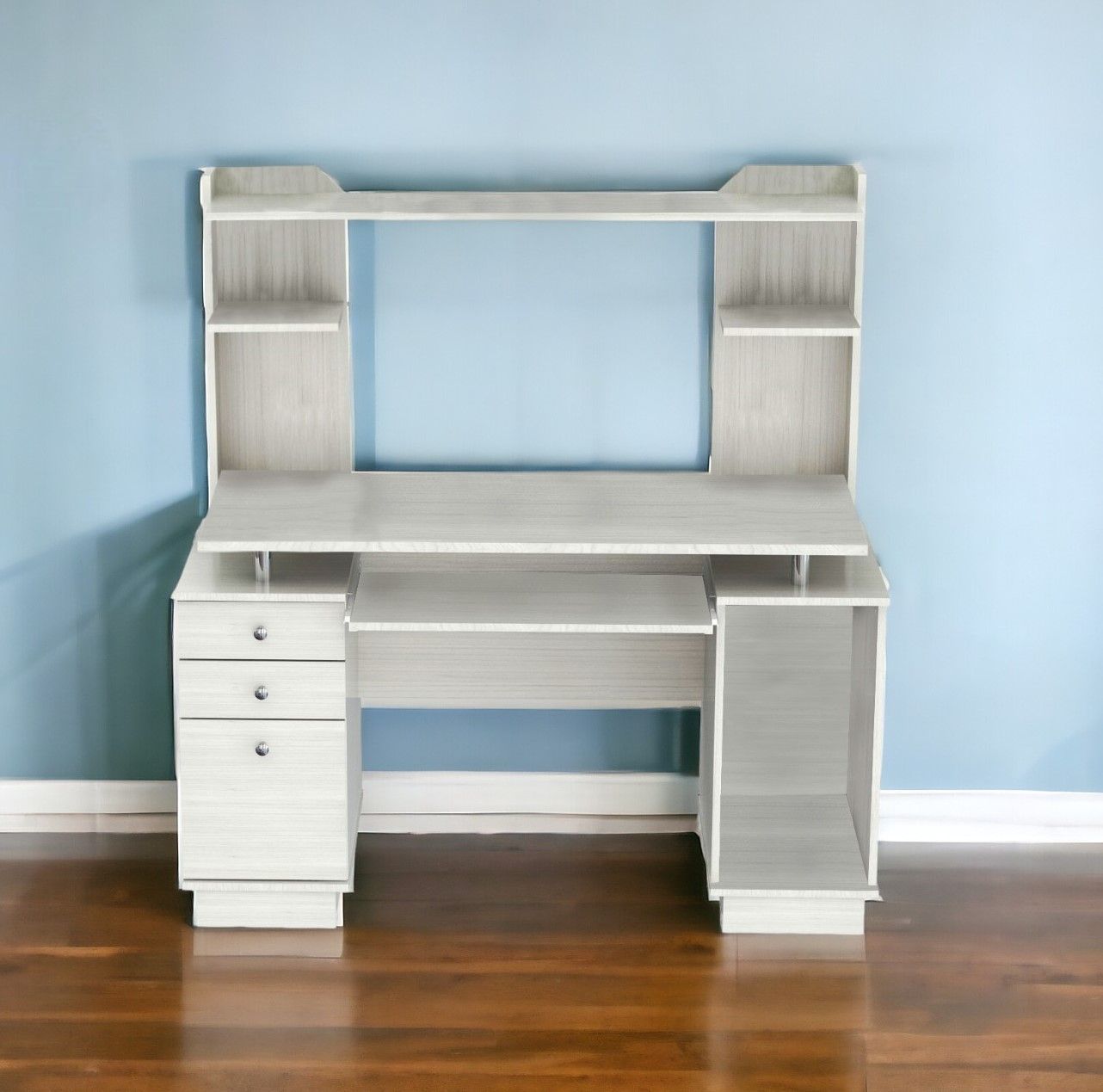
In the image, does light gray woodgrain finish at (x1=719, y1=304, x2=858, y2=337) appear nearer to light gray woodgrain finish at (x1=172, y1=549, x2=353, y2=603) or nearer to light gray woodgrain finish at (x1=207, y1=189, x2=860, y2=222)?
light gray woodgrain finish at (x1=207, y1=189, x2=860, y2=222)

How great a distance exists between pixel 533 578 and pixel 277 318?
0.73 m

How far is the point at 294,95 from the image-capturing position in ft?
10.1

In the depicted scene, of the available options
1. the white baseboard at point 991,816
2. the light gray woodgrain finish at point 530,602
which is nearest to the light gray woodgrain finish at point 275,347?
the light gray woodgrain finish at point 530,602

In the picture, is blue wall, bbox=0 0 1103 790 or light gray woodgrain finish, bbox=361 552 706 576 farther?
light gray woodgrain finish, bbox=361 552 706 576

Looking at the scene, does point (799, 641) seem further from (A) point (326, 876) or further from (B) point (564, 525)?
(A) point (326, 876)

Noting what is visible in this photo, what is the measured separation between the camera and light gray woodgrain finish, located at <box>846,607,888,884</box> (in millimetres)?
2918

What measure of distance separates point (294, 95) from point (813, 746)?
175 centimetres

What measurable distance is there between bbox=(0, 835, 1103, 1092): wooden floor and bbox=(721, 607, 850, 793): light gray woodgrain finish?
0.73 ft

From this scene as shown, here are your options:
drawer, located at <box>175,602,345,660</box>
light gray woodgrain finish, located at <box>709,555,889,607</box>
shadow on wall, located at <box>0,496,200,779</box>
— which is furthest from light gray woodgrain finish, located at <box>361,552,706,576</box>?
shadow on wall, located at <box>0,496,200,779</box>

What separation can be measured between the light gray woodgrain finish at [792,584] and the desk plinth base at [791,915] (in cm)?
59

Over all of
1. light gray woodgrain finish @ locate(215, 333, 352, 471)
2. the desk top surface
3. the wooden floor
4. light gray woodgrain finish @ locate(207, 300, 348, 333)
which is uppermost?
light gray woodgrain finish @ locate(207, 300, 348, 333)

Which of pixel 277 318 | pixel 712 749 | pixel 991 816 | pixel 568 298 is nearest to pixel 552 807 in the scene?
pixel 712 749

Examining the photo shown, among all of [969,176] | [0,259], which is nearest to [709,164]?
[969,176]

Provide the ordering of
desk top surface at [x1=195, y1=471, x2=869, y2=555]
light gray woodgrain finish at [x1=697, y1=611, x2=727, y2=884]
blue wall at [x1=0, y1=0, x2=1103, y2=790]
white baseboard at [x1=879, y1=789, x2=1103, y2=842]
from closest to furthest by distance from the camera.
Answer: desk top surface at [x1=195, y1=471, x2=869, y2=555]
light gray woodgrain finish at [x1=697, y1=611, x2=727, y2=884]
blue wall at [x1=0, y1=0, x2=1103, y2=790]
white baseboard at [x1=879, y1=789, x2=1103, y2=842]
